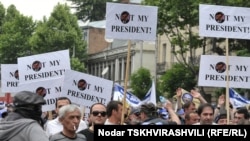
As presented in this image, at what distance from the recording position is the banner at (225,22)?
1238cm

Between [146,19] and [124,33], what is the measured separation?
39 centimetres

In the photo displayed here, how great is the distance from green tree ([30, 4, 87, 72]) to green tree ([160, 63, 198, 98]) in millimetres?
21076

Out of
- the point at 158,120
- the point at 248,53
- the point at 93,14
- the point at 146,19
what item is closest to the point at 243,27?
the point at 146,19

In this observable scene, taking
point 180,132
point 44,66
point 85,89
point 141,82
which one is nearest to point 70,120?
point 180,132

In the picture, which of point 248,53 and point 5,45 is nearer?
point 248,53

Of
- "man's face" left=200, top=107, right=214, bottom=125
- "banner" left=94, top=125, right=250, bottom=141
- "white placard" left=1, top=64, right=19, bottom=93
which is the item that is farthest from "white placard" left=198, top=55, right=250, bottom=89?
"banner" left=94, top=125, right=250, bottom=141

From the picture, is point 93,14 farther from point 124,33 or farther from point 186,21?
point 124,33

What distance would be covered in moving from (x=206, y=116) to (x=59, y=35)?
200 feet

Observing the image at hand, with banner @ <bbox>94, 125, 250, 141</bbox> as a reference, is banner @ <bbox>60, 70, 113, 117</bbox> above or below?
below

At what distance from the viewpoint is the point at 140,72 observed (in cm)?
5872

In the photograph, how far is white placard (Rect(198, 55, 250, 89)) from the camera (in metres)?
12.7

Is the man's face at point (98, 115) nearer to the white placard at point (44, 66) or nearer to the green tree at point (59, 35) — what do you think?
the white placard at point (44, 66)

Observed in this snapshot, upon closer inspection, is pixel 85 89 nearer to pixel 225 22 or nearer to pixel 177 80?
pixel 225 22

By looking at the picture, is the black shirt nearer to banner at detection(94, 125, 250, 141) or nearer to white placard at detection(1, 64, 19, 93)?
banner at detection(94, 125, 250, 141)
